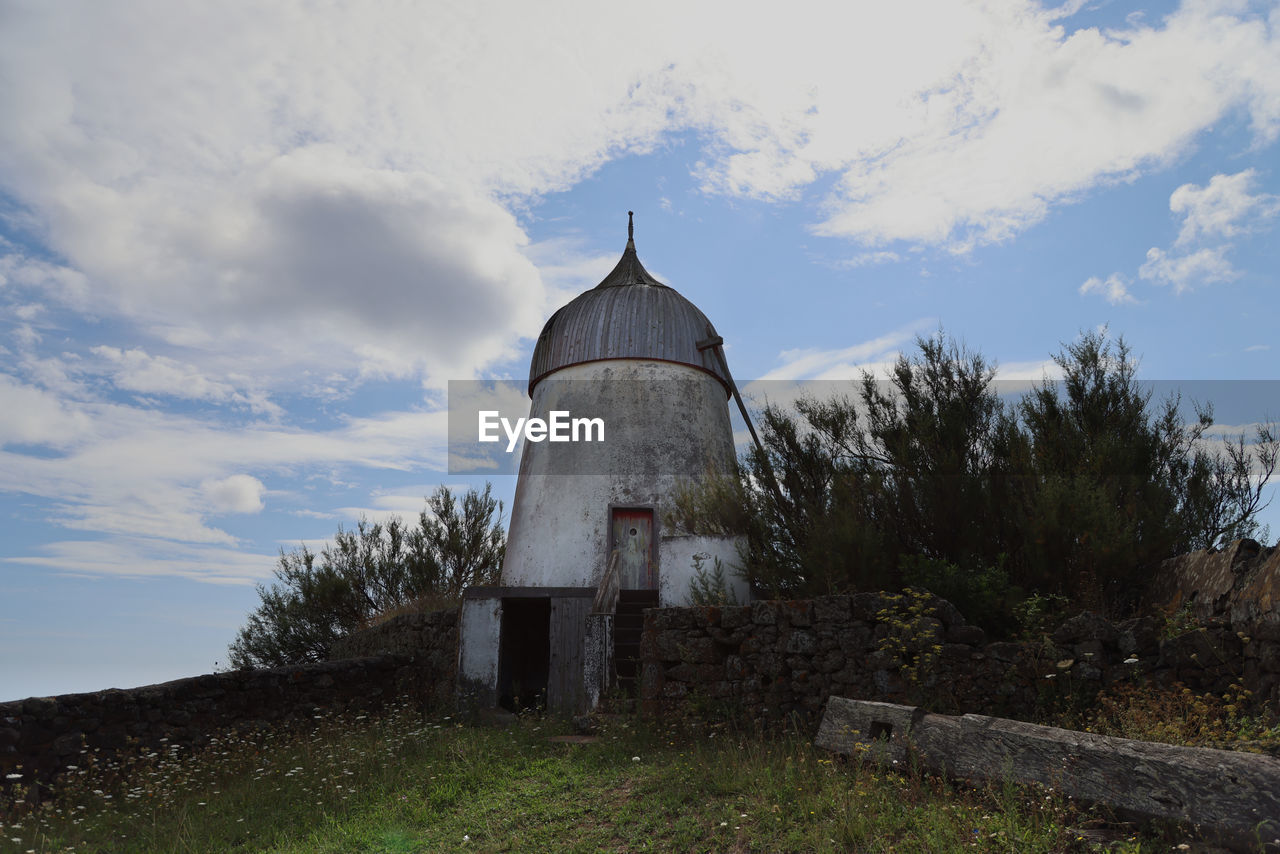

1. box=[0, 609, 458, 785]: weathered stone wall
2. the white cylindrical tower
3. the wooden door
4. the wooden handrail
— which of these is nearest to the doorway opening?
the white cylindrical tower

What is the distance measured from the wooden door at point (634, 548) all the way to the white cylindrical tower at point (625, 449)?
2 centimetres

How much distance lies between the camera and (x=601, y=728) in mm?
8625

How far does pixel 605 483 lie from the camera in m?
14.5

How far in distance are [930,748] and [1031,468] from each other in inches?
201

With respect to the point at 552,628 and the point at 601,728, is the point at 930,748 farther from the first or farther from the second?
the point at 552,628

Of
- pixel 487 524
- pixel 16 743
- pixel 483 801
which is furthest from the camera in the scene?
pixel 487 524

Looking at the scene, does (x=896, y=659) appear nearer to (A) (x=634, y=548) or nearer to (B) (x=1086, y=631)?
(B) (x=1086, y=631)

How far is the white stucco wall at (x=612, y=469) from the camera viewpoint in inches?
553

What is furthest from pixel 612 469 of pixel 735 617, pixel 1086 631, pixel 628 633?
pixel 1086 631

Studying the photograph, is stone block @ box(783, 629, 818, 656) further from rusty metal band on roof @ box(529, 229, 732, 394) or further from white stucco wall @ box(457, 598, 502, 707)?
rusty metal band on roof @ box(529, 229, 732, 394)

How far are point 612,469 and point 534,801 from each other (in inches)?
329

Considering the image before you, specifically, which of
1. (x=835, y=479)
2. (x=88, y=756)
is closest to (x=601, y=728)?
(x=835, y=479)

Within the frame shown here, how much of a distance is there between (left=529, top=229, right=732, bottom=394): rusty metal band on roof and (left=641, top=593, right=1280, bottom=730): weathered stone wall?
7.22m

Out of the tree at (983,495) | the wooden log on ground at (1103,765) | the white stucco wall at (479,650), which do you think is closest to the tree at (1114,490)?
the tree at (983,495)
